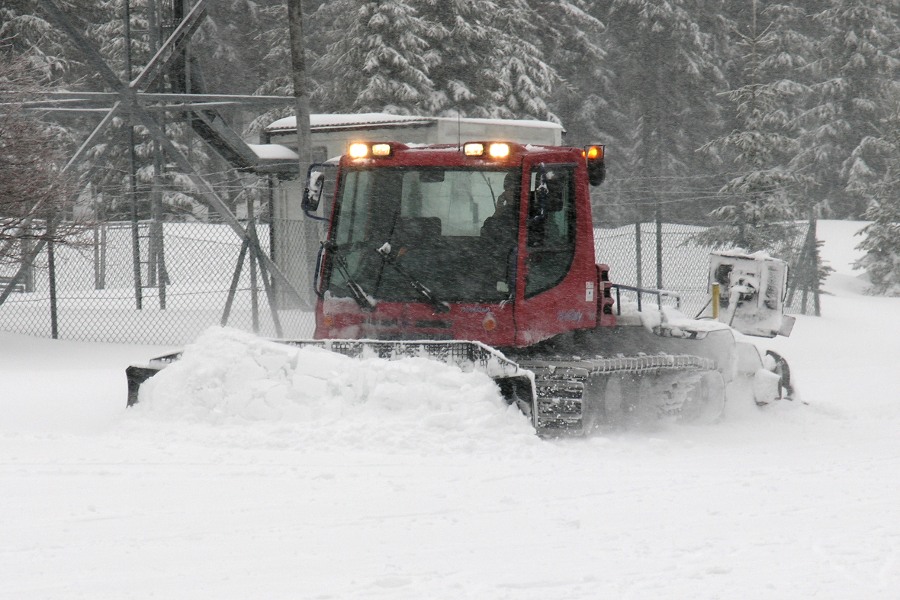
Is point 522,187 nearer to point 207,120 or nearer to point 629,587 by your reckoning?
point 629,587

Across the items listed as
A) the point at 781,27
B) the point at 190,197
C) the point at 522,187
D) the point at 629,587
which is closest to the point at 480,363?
the point at 522,187

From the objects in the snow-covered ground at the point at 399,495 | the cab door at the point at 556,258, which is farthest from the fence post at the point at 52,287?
the cab door at the point at 556,258

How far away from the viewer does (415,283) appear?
9.29m

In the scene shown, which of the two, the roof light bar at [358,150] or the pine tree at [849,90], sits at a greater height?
the pine tree at [849,90]

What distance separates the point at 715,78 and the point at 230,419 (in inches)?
1722

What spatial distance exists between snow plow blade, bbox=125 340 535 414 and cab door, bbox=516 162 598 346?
765mm

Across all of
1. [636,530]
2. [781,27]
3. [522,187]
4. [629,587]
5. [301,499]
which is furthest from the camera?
[781,27]

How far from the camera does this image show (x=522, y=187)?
9234 mm

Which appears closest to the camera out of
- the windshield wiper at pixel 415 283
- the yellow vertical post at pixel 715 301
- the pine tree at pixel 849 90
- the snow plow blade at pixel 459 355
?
the snow plow blade at pixel 459 355

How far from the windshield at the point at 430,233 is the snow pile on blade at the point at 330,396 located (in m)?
1.03

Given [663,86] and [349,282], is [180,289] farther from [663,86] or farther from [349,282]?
[663,86]

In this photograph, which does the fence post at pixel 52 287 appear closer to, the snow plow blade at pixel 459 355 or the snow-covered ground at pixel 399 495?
the snow-covered ground at pixel 399 495

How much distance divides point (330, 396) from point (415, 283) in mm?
1354

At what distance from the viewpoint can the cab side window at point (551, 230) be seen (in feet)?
29.7
